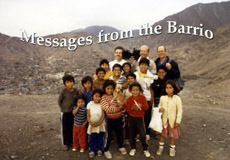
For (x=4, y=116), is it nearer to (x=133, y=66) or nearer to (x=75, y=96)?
(x=75, y=96)

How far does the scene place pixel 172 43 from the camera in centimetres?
3988

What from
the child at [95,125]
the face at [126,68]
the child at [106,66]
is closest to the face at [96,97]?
the child at [95,125]

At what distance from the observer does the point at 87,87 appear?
3439mm

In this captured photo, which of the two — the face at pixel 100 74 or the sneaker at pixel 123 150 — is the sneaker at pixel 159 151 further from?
the face at pixel 100 74

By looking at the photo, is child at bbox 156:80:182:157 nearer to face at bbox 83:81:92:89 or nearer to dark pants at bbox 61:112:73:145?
face at bbox 83:81:92:89

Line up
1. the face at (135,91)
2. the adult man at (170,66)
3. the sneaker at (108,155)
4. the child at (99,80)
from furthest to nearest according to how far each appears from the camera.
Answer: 1. the adult man at (170,66)
2. the child at (99,80)
3. the sneaker at (108,155)
4. the face at (135,91)

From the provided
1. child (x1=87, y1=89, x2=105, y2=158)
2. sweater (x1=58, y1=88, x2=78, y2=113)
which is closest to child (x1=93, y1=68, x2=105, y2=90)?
child (x1=87, y1=89, x2=105, y2=158)

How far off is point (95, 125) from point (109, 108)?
376 mm

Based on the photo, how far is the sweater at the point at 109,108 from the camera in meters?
3.21

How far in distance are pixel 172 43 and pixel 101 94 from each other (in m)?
39.4

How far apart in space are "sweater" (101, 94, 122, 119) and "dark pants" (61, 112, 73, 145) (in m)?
0.71

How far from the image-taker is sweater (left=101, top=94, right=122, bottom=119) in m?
3.21

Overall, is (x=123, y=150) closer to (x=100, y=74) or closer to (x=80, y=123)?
(x=80, y=123)

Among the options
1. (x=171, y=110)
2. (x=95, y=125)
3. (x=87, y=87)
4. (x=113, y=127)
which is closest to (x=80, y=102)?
(x=87, y=87)
